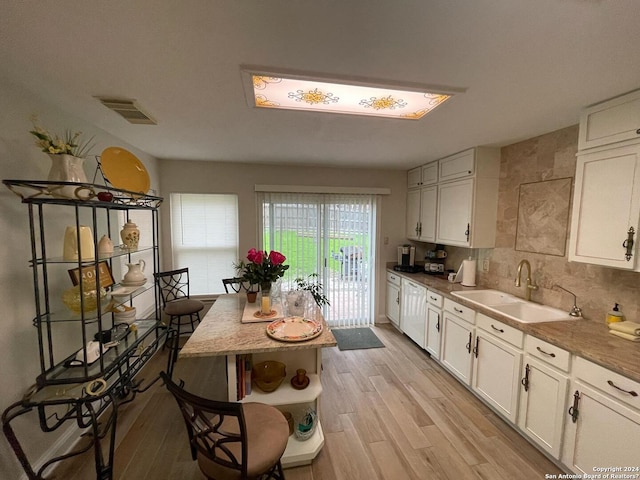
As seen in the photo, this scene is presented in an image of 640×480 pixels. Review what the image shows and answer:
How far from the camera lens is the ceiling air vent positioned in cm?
167

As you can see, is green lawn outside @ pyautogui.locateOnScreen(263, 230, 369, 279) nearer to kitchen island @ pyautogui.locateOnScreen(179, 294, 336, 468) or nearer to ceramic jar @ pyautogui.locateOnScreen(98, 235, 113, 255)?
kitchen island @ pyautogui.locateOnScreen(179, 294, 336, 468)

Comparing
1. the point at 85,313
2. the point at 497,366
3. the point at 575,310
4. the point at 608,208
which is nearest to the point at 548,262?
the point at 575,310

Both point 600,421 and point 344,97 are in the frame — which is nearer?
point 600,421

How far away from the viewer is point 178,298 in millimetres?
3295

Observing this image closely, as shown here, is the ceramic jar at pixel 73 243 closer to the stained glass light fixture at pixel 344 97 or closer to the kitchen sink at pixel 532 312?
the stained glass light fixture at pixel 344 97

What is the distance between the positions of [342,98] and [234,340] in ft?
5.72

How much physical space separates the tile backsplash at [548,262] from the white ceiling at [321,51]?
35 centimetres

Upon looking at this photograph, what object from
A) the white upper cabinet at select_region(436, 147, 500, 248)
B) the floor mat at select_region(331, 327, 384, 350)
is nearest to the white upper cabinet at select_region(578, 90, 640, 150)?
the white upper cabinet at select_region(436, 147, 500, 248)

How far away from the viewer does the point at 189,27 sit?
40.2 inches

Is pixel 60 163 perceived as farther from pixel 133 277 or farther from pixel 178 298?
pixel 178 298

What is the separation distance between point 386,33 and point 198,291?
3.58 m

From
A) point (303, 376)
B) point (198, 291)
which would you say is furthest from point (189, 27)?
point (198, 291)

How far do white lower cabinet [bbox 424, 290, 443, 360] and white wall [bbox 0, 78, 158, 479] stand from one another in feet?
10.7

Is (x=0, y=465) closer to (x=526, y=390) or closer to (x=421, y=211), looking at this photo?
(x=526, y=390)
